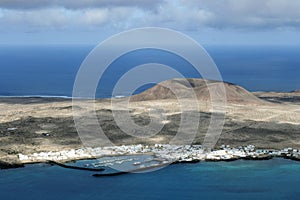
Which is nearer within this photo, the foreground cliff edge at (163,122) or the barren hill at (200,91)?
the foreground cliff edge at (163,122)

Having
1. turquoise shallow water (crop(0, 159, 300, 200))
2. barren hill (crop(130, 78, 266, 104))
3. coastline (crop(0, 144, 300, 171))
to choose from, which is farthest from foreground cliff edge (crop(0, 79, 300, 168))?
turquoise shallow water (crop(0, 159, 300, 200))

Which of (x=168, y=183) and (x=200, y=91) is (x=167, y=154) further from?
(x=200, y=91)

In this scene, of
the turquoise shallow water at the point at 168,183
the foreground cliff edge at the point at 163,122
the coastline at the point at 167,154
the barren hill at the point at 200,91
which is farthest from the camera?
the barren hill at the point at 200,91

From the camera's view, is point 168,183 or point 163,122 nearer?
Answer: point 168,183

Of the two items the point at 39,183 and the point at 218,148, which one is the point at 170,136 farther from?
the point at 39,183

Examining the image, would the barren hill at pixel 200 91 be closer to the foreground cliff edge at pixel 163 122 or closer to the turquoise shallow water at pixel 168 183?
the foreground cliff edge at pixel 163 122

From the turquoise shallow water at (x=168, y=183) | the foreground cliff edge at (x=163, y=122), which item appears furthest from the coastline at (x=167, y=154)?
the turquoise shallow water at (x=168, y=183)

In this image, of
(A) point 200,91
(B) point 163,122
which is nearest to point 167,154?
(B) point 163,122
